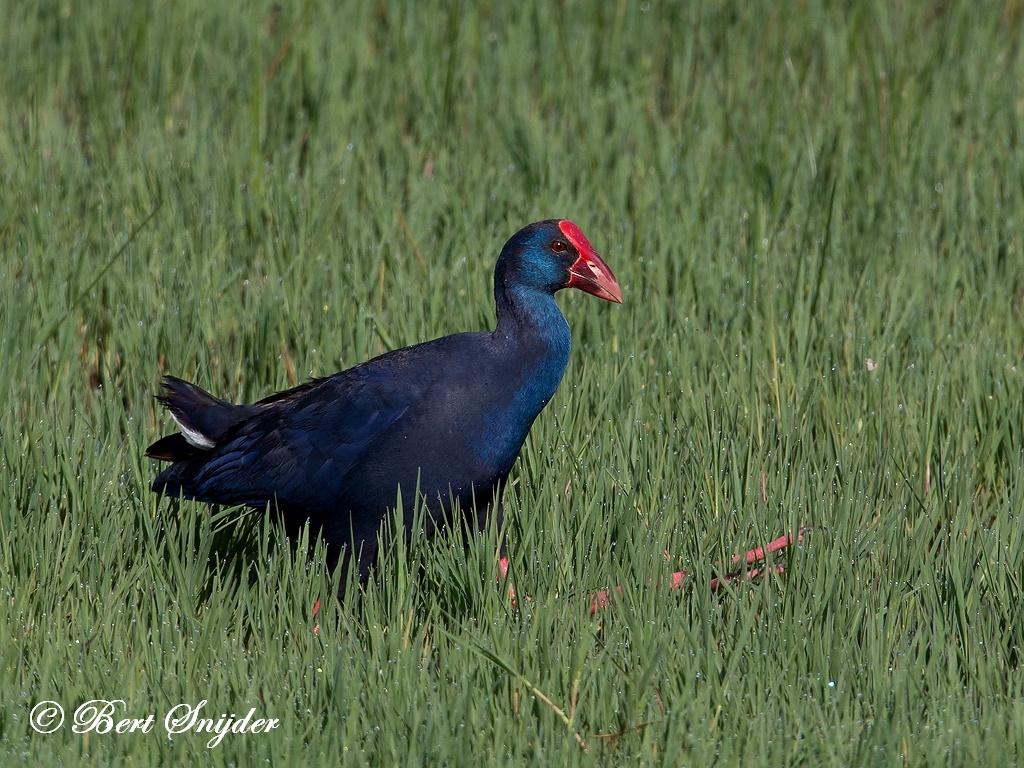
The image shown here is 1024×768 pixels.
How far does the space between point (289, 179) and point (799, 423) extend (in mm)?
2314

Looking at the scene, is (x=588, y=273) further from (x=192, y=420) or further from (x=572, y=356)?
(x=192, y=420)

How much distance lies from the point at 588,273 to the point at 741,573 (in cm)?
92

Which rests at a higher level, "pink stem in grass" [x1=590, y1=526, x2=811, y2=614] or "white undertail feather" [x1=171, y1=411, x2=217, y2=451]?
"white undertail feather" [x1=171, y1=411, x2=217, y2=451]

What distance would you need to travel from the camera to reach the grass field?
9.61 feet

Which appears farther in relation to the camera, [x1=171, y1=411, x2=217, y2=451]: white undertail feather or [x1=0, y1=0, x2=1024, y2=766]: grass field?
[x1=171, y1=411, x2=217, y2=451]: white undertail feather

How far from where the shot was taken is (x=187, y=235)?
16.6 ft

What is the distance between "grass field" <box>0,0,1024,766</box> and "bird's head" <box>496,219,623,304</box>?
1.58ft

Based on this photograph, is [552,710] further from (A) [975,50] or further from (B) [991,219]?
A: (A) [975,50]

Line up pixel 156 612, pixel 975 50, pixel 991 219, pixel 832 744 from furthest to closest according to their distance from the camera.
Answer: pixel 975 50
pixel 991 219
pixel 156 612
pixel 832 744

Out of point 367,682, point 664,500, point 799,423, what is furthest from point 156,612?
point 799,423

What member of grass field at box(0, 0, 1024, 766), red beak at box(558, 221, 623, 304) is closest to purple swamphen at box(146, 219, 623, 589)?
red beak at box(558, 221, 623, 304)

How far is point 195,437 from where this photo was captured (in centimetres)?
380

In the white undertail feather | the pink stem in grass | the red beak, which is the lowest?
the pink stem in grass

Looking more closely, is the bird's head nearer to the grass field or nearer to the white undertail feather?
the grass field
